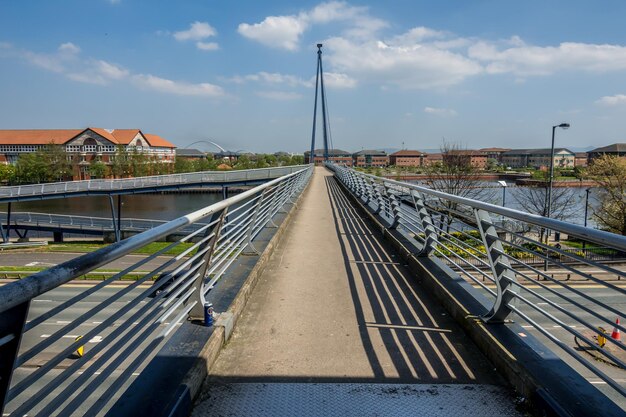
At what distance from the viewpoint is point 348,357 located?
3160mm

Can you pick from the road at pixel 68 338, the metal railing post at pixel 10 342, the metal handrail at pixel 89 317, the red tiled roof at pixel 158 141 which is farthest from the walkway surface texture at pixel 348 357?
the red tiled roof at pixel 158 141

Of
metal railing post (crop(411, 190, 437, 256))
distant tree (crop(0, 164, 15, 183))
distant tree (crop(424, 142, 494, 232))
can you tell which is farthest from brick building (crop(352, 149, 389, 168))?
metal railing post (crop(411, 190, 437, 256))

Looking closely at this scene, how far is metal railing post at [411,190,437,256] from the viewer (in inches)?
218

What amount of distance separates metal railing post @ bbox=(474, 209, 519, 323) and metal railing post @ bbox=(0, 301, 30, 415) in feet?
9.79

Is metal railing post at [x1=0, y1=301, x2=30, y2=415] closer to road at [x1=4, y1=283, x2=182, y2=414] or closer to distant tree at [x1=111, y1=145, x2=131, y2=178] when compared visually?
road at [x1=4, y1=283, x2=182, y2=414]

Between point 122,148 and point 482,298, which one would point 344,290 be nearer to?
point 482,298

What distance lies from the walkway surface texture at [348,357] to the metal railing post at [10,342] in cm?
136

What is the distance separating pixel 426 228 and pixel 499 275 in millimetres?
2422

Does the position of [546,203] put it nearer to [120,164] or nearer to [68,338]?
[68,338]

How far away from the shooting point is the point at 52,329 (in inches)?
610

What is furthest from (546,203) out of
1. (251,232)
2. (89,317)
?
(89,317)

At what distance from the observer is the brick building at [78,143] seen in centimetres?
8581

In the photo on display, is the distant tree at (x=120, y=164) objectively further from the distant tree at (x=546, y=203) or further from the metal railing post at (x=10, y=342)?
the metal railing post at (x=10, y=342)

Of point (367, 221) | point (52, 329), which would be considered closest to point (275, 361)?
point (367, 221)
